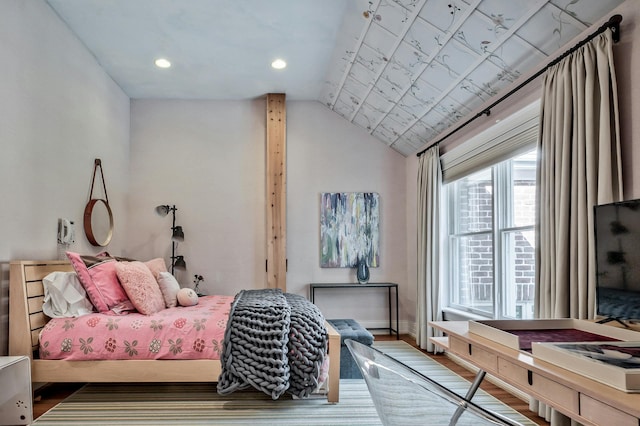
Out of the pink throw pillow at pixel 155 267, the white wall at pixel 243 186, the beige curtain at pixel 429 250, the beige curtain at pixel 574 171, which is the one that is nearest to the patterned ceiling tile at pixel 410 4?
the beige curtain at pixel 574 171

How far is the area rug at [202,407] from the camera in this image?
2.60 metres

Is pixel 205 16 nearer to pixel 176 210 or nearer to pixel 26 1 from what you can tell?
pixel 26 1

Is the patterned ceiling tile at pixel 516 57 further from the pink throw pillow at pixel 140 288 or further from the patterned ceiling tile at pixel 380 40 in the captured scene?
the pink throw pillow at pixel 140 288

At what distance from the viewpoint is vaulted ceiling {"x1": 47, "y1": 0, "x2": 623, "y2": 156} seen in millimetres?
2699

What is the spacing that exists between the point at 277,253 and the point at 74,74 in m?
2.64

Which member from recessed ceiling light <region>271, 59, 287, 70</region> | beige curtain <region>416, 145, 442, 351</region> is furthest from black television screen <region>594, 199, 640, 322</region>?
recessed ceiling light <region>271, 59, 287, 70</region>

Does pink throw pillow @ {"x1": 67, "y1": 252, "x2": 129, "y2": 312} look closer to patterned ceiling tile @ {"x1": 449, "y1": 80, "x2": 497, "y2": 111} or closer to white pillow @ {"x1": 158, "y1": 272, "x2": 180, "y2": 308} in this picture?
white pillow @ {"x1": 158, "y1": 272, "x2": 180, "y2": 308}

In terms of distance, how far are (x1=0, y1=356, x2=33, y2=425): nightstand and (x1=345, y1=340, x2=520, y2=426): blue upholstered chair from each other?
93.3 inches

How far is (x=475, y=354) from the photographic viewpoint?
1.59 metres

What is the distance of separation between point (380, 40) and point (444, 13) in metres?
0.79

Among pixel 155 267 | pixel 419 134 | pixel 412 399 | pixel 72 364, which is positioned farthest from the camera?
pixel 419 134

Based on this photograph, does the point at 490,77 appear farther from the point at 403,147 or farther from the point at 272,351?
the point at 272,351

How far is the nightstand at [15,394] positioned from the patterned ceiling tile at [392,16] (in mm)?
3146

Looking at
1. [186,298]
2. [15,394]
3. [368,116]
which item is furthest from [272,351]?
[368,116]
